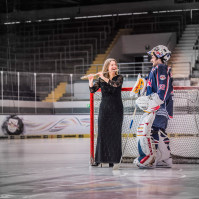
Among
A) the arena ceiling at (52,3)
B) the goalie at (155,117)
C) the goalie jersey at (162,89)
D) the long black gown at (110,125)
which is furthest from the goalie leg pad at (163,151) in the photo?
the arena ceiling at (52,3)

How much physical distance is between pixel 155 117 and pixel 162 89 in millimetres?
425

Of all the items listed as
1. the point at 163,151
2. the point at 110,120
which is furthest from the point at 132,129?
the point at 110,120

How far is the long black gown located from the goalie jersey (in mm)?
405

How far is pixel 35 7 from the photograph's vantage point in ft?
86.4

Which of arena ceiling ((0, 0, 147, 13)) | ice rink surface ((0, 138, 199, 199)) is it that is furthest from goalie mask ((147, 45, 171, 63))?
arena ceiling ((0, 0, 147, 13))

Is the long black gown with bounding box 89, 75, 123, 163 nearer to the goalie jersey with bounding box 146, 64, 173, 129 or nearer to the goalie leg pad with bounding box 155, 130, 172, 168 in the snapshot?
the goalie jersey with bounding box 146, 64, 173, 129

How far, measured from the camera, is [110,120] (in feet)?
21.1

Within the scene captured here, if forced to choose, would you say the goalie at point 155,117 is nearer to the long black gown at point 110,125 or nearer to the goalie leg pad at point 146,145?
the goalie leg pad at point 146,145

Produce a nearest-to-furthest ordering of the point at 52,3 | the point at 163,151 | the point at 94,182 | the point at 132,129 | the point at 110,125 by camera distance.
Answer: the point at 94,182 < the point at 110,125 < the point at 163,151 < the point at 132,129 < the point at 52,3

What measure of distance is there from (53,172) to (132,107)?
81.7 inches

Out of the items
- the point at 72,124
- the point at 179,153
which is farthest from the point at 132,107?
the point at 72,124

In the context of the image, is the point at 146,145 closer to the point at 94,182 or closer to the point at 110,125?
the point at 110,125

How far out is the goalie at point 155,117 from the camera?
6.29 m

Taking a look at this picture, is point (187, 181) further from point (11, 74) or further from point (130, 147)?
point (11, 74)
